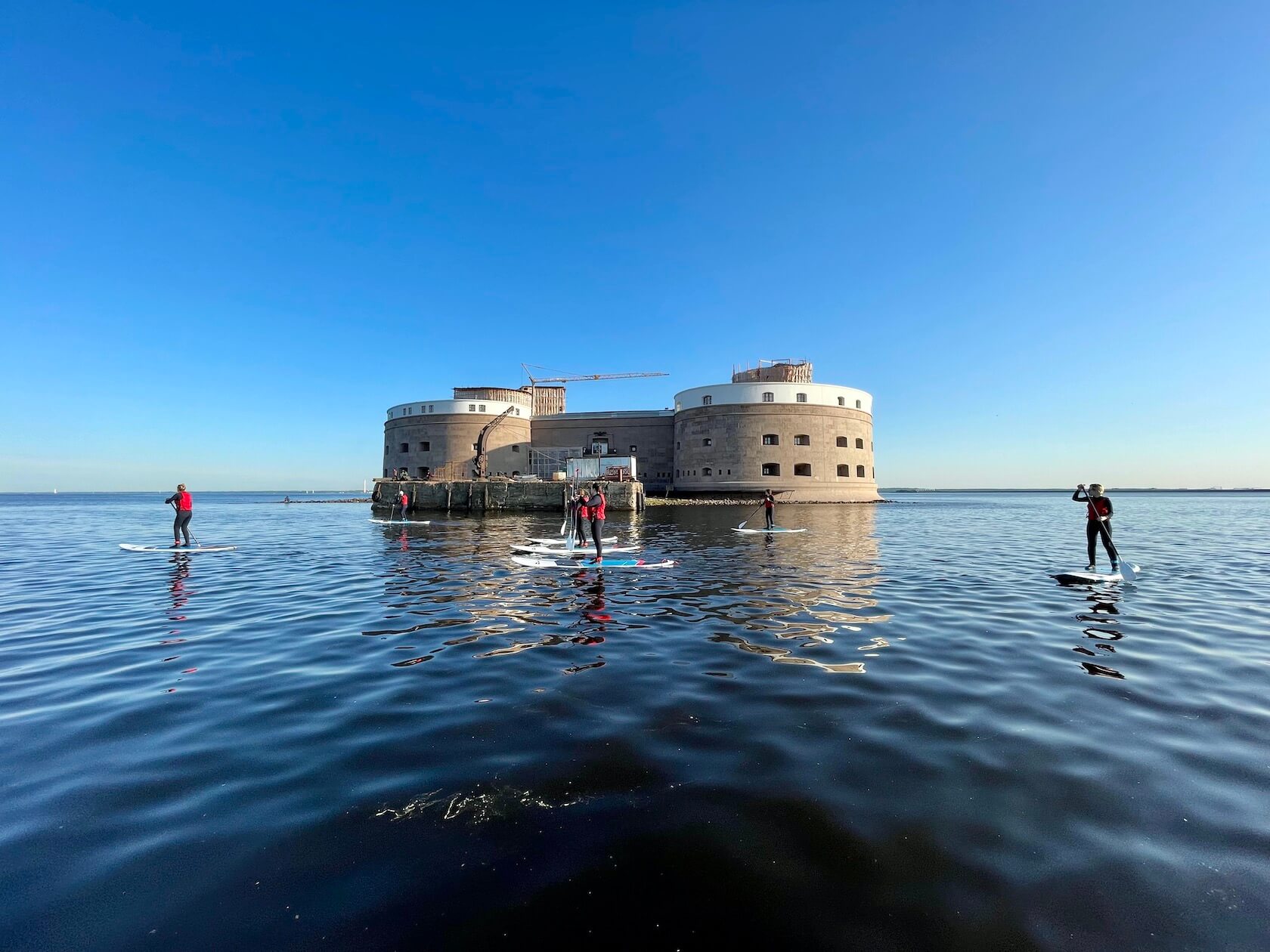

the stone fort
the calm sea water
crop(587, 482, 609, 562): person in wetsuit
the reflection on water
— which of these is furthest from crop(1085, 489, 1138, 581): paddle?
the stone fort

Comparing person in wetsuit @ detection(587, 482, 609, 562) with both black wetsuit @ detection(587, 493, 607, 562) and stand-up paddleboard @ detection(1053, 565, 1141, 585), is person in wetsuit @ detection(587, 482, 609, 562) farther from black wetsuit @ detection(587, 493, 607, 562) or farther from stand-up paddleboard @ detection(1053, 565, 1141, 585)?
stand-up paddleboard @ detection(1053, 565, 1141, 585)

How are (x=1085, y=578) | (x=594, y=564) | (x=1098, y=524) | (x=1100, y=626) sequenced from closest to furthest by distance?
(x=1100, y=626)
(x=1085, y=578)
(x=1098, y=524)
(x=594, y=564)

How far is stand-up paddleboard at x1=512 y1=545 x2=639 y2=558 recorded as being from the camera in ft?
59.1

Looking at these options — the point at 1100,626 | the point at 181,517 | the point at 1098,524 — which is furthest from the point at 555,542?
the point at 1100,626

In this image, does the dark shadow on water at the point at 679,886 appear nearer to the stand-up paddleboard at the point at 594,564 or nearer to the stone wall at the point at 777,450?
the stand-up paddleboard at the point at 594,564

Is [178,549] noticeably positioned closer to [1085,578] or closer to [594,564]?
[594,564]

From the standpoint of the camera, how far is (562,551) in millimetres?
18688

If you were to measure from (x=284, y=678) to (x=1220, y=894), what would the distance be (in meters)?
7.94

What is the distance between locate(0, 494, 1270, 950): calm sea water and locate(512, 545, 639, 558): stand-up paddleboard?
25.2 feet

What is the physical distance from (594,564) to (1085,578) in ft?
38.3

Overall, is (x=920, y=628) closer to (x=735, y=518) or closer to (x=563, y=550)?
(x=563, y=550)

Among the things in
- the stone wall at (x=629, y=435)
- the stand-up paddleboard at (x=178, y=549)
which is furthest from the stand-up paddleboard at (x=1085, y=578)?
the stone wall at (x=629, y=435)

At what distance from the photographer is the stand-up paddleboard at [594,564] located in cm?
1592

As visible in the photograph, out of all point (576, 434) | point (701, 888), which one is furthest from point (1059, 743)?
point (576, 434)
